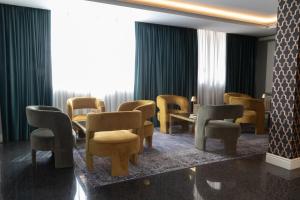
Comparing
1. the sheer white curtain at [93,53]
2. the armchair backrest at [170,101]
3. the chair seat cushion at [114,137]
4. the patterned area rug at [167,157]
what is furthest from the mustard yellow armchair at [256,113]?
the chair seat cushion at [114,137]

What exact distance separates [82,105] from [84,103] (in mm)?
59

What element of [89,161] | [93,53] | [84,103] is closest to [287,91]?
[89,161]

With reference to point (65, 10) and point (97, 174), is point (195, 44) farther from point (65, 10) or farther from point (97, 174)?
point (97, 174)

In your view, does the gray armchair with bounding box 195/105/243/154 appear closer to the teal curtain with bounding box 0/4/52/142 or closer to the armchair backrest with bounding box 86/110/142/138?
the armchair backrest with bounding box 86/110/142/138

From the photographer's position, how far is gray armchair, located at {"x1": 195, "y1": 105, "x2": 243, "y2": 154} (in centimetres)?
419

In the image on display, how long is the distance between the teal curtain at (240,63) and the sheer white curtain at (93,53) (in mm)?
3153

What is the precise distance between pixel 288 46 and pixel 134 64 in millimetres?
3480

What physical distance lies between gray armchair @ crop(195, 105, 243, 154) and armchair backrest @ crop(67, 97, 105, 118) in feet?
6.47

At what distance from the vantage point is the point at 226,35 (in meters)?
7.45

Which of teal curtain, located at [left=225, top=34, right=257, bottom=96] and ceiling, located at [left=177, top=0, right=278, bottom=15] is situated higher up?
ceiling, located at [left=177, top=0, right=278, bottom=15]

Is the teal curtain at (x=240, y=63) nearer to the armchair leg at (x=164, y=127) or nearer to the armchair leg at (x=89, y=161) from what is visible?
the armchair leg at (x=164, y=127)

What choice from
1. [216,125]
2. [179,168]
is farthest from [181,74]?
[179,168]

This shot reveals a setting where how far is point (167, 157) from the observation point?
13.1 ft

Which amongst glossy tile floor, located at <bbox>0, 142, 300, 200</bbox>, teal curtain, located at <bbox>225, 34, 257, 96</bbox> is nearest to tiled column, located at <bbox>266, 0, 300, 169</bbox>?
glossy tile floor, located at <bbox>0, 142, 300, 200</bbox>
